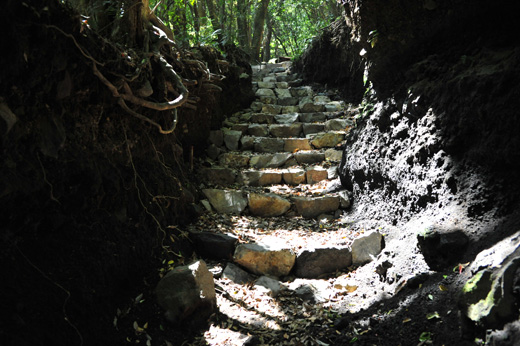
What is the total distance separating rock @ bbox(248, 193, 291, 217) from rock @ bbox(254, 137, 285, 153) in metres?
1.64

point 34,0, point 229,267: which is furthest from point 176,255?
point 34,0

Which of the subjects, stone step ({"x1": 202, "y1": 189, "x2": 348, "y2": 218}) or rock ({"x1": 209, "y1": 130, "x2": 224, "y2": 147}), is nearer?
stone step ({"x1": 202, "y1": 189, "x2": 348, "y2": 218})

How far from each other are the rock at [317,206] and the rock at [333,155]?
121 centimetres

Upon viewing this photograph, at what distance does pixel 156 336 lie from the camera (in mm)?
2371

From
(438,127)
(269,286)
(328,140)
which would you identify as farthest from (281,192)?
(438,127)

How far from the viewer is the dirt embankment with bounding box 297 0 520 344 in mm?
2316

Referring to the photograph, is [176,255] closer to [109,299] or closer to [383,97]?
[109,299]

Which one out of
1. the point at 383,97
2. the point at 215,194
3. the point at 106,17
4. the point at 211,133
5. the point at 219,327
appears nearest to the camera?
the point at 219,327

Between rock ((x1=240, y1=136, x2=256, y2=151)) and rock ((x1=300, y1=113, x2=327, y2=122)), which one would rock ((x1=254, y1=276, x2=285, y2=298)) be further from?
rock ((x1=300, y1=113, x2=327, y2=122))

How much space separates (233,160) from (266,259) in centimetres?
245

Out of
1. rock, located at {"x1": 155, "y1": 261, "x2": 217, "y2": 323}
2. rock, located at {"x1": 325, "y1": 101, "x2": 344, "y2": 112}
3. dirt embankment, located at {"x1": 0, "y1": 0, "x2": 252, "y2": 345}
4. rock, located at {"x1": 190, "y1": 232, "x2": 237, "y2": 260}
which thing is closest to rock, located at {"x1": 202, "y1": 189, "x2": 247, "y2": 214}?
rock, located at {"x1": 190, "y1": 232, "x2": 237, "y2": 260}

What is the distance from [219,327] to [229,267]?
2.58ft

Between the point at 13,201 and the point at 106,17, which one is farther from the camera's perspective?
the point at 106,17

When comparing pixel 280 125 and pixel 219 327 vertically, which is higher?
pixel 280 125
